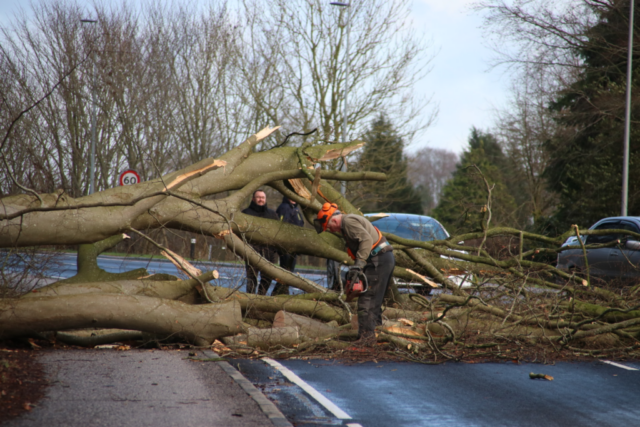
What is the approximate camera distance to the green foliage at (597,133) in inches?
882

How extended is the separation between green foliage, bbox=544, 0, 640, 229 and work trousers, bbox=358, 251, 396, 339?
16920mm

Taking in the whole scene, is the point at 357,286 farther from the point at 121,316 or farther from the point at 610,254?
the point at 610,254

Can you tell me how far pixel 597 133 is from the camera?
24.6m

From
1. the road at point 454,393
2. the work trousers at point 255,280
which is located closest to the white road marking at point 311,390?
the road at point 454,393

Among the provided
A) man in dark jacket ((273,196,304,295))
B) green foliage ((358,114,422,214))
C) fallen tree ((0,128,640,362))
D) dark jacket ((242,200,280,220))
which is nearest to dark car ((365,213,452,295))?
fallen tree ((0,128,640,362))

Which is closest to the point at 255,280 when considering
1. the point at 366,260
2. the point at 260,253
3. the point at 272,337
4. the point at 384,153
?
the point at 260,253

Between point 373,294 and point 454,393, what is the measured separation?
2.23 meters

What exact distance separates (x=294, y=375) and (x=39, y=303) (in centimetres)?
302

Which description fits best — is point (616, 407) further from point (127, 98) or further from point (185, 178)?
point (127, 98)

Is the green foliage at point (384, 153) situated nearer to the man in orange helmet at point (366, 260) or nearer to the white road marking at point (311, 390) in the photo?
the man in orange helmet at point (366, 260)

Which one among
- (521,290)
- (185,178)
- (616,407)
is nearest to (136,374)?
(185,178)

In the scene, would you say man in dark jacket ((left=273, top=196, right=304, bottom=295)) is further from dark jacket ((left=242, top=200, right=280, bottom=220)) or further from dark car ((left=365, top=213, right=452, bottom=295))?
dark car ((left=365, top=213, right=452, bottom=295))

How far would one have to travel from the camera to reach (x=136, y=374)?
239 inches

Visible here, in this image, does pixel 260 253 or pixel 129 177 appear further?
pixel 129 177
